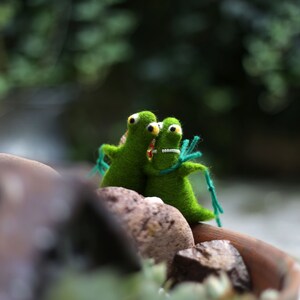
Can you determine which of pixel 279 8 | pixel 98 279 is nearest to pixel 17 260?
pixel 98 279

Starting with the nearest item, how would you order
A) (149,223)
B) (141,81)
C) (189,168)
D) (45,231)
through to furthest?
(45,231) → (149,223) → (189,168) → (141,81)

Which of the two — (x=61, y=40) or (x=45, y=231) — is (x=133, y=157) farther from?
(x=61, y=40)

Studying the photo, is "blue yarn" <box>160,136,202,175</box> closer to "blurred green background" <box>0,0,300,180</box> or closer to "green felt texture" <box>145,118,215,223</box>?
"green felt texture" <box>145,118,215,223</box>

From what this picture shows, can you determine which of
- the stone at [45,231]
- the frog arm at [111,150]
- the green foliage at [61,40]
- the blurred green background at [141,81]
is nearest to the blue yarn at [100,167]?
the frog arm at [111,150]

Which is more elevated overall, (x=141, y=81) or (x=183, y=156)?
(x=183, y=156)

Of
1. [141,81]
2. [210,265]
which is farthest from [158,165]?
[141,81]
